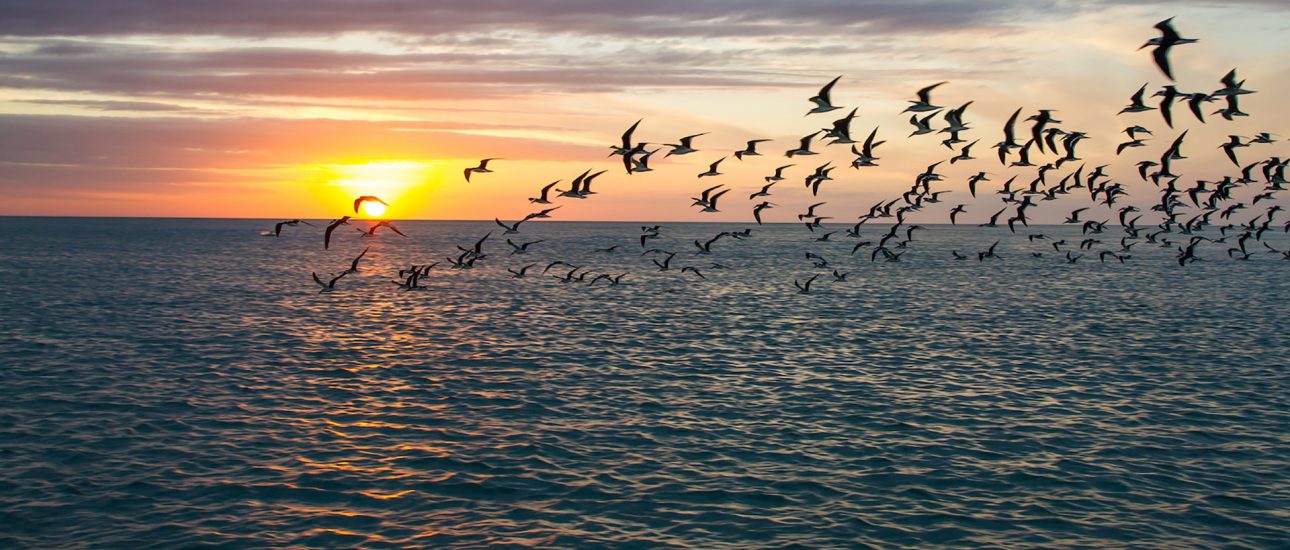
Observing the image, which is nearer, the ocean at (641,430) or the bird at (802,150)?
the ocean at (641,430)

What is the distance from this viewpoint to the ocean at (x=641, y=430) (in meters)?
18.2

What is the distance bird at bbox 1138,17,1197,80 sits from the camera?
22812mm

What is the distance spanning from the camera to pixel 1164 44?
23328mm

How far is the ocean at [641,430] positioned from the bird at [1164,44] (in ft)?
29.5

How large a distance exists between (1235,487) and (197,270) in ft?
328

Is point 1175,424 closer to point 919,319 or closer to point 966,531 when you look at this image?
point 966,531

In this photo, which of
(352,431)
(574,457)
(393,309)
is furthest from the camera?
(393,309)

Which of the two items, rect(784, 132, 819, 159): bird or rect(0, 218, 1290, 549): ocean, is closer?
rect(0, 218, 1290, 549): ocean

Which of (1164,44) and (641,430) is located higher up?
(1164,44)

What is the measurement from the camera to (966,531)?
17797 mm

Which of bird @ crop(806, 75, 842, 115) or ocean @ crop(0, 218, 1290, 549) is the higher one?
bird @ crop(806, 75, 842, 115)

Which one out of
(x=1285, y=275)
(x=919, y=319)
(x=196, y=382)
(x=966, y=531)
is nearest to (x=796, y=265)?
(x=1285, y=275)

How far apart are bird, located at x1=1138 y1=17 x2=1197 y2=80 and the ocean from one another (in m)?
9.00

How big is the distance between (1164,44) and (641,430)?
618 inches
